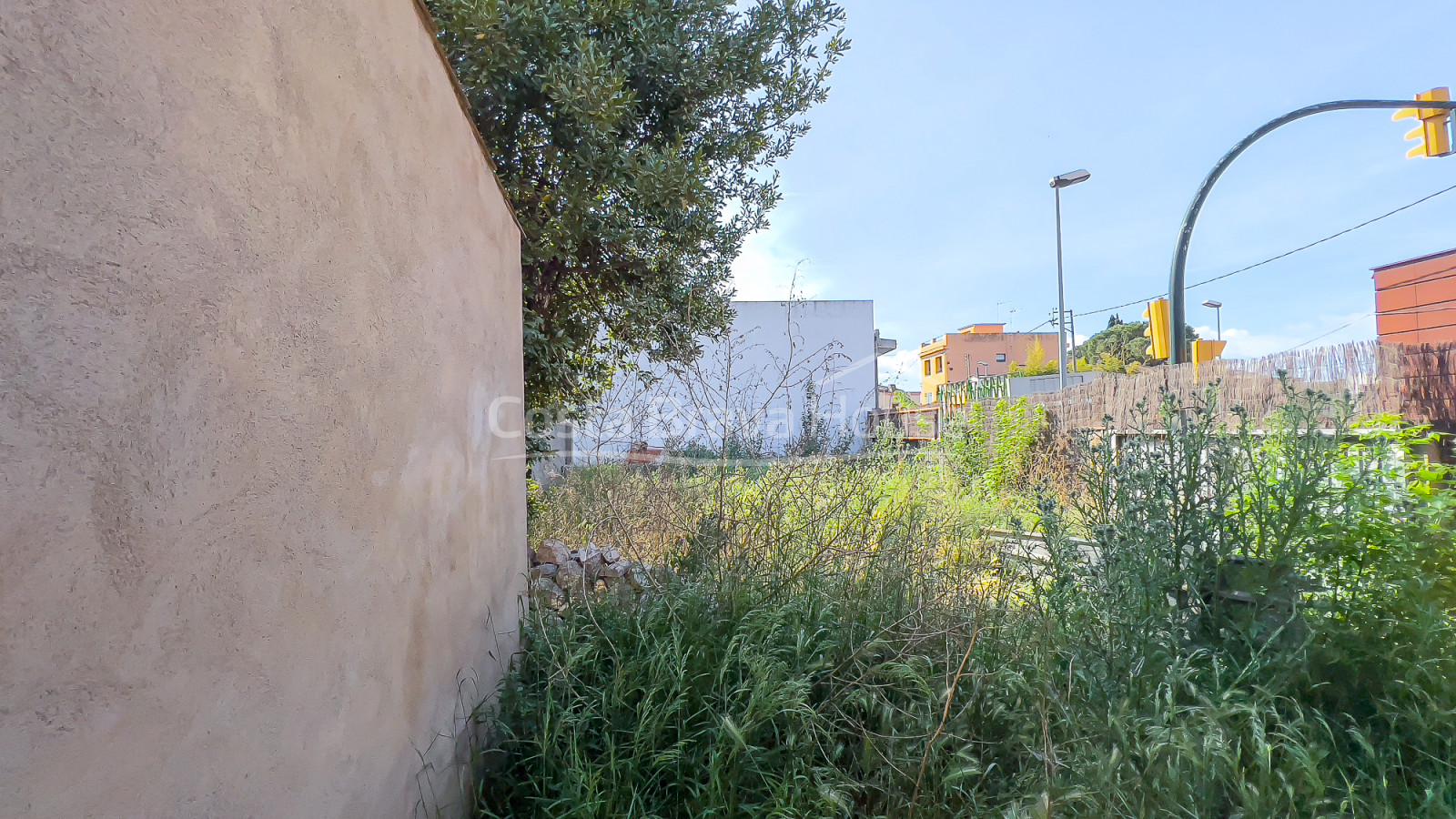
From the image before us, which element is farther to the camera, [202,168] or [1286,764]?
[1286,764]

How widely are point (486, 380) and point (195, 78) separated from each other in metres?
1.82

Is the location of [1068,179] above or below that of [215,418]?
above

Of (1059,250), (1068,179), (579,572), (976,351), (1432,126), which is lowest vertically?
(579,572)

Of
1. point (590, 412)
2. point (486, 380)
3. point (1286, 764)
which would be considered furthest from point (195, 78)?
point (590, 412)

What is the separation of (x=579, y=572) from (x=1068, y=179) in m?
13.6

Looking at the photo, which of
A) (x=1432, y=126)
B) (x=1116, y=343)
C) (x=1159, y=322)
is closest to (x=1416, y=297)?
(x=1432, y=126)

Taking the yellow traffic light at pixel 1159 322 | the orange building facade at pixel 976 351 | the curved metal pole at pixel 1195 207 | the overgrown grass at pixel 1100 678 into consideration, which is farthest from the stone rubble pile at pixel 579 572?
the orange building facade at pixel 976 351

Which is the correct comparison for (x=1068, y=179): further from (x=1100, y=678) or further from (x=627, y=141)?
(x=1100, y=678)

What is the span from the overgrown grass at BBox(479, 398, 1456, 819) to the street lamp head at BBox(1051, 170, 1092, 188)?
12103 millimetres

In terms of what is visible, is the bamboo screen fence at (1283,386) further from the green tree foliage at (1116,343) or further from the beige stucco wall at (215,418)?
the green tree foliage at (1116,343)

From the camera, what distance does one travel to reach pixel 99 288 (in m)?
0.92

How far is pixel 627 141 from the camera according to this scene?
475cm

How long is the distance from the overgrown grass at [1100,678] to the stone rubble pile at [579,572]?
1.71ft

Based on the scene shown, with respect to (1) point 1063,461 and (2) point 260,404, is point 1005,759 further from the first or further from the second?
(1) point 1063,461
